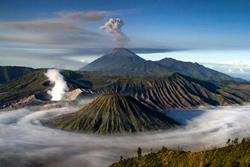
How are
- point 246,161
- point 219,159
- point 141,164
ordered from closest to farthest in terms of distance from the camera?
point 246,161
point 219,159
point 141,164

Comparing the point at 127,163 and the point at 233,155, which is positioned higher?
the point at 233,155

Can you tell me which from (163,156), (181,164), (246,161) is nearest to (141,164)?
(163,156)

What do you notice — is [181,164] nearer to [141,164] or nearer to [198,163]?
[198,163]

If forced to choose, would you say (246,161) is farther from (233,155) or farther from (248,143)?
(248,143)

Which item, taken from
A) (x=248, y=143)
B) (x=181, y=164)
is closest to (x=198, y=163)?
(x=181, y=164)

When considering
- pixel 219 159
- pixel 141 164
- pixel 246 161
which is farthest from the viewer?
pixel 141 164

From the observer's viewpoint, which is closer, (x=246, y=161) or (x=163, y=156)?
(x=246, y=161)
